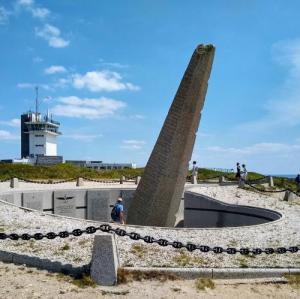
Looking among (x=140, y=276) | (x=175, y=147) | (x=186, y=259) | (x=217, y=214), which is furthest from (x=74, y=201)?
(x=140, y=276)

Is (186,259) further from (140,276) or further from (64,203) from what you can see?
(64,203)

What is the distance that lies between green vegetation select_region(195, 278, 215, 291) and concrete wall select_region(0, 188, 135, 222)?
9.43 metres

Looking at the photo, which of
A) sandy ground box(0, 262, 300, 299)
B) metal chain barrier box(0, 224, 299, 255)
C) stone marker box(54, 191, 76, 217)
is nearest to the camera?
sandy ground box(0, 262, 300, 299)

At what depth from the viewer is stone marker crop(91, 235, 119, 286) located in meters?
6.49

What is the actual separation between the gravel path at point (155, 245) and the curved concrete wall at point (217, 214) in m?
1.80

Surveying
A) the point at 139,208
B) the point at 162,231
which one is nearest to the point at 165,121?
the point at 139,208

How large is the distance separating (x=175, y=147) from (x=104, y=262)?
556 cm

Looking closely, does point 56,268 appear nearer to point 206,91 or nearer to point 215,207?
point 206,91

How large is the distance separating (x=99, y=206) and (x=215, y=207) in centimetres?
446

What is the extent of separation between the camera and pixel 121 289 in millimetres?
6297

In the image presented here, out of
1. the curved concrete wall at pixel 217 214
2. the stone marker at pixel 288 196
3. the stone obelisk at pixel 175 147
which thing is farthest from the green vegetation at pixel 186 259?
the stone marker at pixel 288 196

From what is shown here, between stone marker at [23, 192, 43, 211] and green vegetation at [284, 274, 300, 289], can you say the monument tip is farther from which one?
stone marker at [23, 192, 43, 211]

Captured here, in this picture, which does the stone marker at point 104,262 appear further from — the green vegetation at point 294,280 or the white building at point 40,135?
the white building at point 40,135

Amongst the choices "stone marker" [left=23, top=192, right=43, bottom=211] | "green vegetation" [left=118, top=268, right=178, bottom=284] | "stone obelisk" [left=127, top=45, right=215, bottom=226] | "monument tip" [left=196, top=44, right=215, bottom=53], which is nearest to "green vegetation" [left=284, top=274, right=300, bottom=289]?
"green vegetation" [left=118, top=268, right=178, bottom=284]
